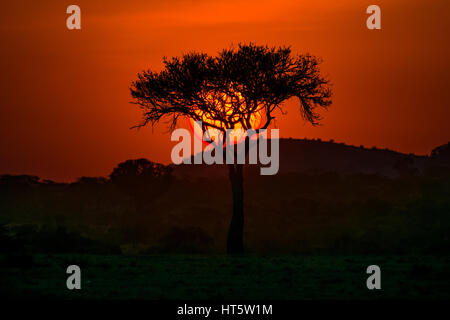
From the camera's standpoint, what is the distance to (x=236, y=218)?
37656mm

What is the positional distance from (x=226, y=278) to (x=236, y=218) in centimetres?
1360

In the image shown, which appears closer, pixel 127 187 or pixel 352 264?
pixel 352 264

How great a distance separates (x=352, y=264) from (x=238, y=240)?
30.4ft

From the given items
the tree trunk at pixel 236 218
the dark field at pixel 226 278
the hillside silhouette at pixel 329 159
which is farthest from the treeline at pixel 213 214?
the hillside silhouette at pixel 329 159

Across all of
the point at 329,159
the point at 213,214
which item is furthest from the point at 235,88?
the point at 329,159

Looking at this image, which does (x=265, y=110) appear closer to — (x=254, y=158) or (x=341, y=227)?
(x=341, y=227)

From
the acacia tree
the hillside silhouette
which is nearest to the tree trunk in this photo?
the acacia tree

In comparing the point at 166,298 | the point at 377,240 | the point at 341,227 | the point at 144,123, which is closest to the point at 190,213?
the point at 341,227

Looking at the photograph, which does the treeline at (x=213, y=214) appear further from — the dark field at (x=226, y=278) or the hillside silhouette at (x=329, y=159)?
the hillside silhouette at (x=329, y=159)

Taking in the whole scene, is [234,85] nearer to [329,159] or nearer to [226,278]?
[226,278]

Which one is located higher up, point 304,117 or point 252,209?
point 304,117

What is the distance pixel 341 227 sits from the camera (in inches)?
2623
